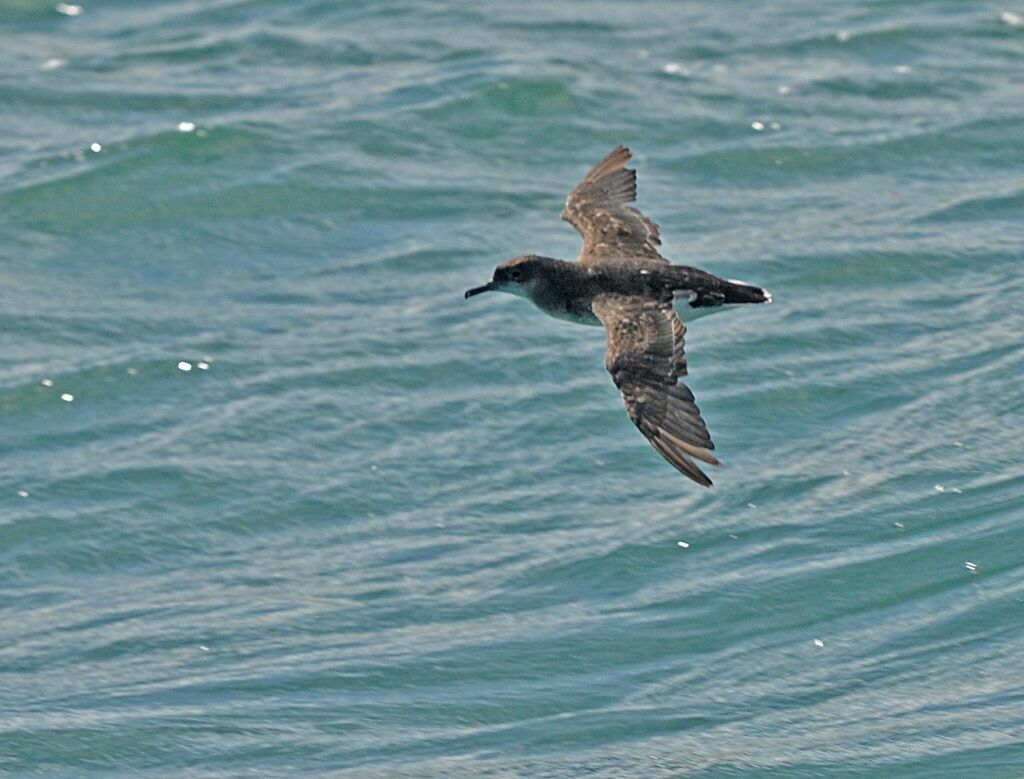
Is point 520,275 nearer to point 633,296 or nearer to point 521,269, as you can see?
point 521,269

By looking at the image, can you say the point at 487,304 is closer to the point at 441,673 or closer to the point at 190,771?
the point at 441,673

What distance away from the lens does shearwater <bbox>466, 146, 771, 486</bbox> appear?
8.99 m

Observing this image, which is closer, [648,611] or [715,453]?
[648,611]

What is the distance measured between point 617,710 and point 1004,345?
4370 millimetres

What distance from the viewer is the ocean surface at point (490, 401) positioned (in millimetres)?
9469

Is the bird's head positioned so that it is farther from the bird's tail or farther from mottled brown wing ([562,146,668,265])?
the bird's tail

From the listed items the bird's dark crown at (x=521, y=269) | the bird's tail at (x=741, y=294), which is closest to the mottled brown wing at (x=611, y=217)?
the bird's dark crown at (x=521, y=269)

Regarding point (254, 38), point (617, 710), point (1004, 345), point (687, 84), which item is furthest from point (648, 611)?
point (254, 38)

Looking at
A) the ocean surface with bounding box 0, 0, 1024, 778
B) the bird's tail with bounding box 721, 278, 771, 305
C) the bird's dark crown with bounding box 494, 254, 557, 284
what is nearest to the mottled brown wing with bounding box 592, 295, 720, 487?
the bird's tail with bounding box 721, 278, 771, 305

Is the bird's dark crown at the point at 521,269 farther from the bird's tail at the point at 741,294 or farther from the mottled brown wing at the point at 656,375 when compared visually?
the bird's tail at the point at 741,294

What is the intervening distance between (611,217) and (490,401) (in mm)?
1484

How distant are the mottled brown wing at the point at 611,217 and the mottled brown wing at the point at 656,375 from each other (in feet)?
3.48

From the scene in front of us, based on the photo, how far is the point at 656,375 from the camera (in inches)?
370

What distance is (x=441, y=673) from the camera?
9836 mm
